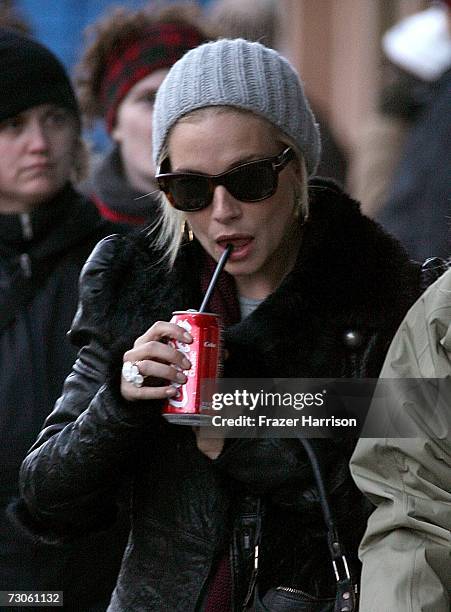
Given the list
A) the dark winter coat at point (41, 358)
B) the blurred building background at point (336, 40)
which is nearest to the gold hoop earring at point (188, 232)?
the dark winter coat at point (41, 358)

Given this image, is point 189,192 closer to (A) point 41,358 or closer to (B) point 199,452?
(B) point 199,452

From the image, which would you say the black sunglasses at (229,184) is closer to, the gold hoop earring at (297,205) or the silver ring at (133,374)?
the gold hoop earring at (297,205)

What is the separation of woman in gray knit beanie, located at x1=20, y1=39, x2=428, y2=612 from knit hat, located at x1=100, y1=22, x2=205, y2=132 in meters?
1.89

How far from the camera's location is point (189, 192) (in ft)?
10.4

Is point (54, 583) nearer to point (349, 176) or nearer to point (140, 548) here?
point (140, 548)

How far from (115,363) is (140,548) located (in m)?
0.42

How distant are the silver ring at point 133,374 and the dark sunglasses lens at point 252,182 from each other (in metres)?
0.42

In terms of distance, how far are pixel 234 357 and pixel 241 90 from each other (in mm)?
550

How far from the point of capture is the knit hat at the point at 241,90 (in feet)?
10.5

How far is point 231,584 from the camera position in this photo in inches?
123

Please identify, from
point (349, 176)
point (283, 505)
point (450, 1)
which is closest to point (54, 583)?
point (283, 505)

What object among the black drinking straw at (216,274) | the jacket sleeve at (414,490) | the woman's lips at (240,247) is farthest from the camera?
the woman's lips at (240,247)

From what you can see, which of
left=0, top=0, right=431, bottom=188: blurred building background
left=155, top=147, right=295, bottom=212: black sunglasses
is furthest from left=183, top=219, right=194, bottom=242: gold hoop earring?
left=0, top=0, right=431, bottom=188: blurred building background

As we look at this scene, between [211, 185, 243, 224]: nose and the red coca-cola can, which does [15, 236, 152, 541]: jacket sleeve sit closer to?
the red coca-cola can
